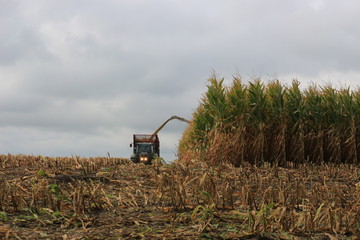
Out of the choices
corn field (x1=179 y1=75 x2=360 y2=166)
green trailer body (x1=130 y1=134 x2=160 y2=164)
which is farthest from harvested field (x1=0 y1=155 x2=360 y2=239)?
green trailer body (x1=130 y1=134 x2=160 y2=164)

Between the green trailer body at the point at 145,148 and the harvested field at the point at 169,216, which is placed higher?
the green trailer body at the point at 145,148

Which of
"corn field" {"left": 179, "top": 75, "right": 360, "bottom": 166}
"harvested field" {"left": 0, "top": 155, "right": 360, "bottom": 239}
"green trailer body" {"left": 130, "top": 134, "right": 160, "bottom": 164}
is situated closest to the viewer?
"harvested field" {"left": 0, "top": 155, "right": 360, "bottom": 239}

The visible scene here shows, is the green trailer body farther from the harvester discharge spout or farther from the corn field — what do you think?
the corn field

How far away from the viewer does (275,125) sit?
39.7 ft

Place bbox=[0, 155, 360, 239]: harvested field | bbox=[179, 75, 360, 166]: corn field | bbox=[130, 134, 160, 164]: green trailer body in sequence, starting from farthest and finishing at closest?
bbox=[130, 134, 160, 164]: green trailer body, bbox=[179, 75, 360, 166]: corn field, bbox=[0, 155, 360, 239]: harvested field

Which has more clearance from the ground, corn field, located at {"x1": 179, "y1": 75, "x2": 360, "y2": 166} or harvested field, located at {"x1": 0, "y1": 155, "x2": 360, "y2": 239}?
corn field, located at {"x1": 179, "y1": 75, "x2": 360, "y2": 166}

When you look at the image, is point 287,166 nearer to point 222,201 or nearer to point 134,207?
point 222,201

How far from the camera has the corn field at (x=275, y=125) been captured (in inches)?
448

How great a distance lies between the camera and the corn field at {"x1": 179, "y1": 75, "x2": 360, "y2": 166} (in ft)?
37.3

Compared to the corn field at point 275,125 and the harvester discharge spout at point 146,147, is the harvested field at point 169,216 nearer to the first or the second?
the corn field at point 275,125

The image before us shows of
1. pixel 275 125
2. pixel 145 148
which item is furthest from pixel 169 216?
pixel 145 148

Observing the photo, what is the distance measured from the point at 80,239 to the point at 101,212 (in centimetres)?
111

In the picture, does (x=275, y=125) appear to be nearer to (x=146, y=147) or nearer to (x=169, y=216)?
(x=169, y=216)

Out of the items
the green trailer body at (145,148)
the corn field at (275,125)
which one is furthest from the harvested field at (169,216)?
the green trailer body at (145,148)
